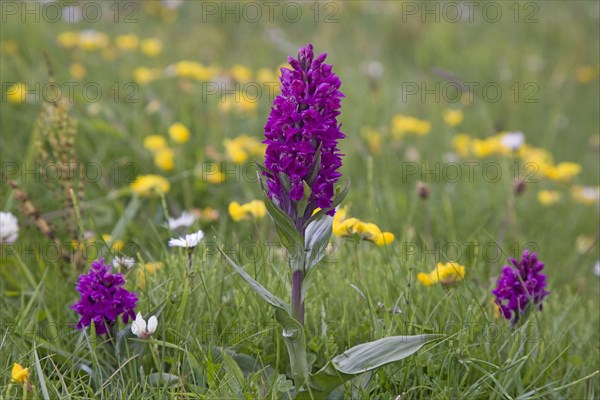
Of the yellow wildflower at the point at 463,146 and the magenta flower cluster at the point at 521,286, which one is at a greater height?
the magenta flower cluster at the point at 521,286

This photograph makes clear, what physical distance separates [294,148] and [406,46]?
181 inches

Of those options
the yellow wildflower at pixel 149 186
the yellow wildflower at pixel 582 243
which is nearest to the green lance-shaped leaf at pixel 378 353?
the yellow wildflower at pixel 149 186

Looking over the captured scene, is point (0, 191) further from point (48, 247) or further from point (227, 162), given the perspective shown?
point (227, 162)

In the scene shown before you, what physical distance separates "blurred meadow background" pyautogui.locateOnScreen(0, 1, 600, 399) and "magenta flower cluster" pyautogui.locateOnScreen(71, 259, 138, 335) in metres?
0.07

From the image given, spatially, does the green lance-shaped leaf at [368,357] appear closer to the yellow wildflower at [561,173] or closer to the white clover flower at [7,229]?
the white clover flower at [7,229]

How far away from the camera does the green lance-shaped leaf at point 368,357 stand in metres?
1.49

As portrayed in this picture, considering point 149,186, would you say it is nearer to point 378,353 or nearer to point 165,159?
point 165,159

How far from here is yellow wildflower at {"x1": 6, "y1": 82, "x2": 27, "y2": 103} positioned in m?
3.23

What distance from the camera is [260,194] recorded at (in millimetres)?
3164

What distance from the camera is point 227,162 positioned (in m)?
3.26

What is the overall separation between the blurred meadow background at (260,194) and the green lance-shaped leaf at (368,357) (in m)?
0.10

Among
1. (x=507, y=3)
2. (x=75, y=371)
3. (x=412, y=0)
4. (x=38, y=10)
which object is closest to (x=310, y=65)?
(x=75, y=371)

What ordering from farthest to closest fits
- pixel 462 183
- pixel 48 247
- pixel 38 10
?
pixel 38 10 < pixel 462 183 < pixel 48 247

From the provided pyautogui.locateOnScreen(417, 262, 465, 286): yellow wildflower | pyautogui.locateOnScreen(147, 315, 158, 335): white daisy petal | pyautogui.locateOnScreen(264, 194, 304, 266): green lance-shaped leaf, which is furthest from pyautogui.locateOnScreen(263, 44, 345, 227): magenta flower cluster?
pyautogui.locateOnScreen(417, 262, 465, 286): yellow wildflower
